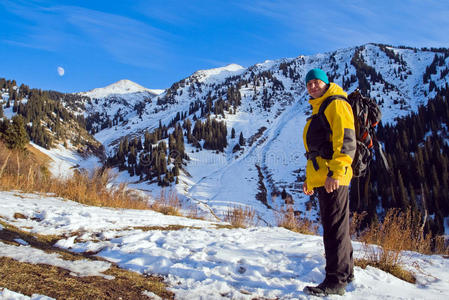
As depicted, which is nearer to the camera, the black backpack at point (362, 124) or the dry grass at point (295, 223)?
the black backpack at point (362, 124)

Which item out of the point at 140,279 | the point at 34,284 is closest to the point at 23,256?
the point at 34,284

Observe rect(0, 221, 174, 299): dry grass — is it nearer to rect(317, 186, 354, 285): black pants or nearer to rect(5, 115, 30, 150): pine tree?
rect(317, 186, 354, 285): black pants

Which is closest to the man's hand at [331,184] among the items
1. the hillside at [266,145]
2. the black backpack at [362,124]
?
the black backpack at [362,124]

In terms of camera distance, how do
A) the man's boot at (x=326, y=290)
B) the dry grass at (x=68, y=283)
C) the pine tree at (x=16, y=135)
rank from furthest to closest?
the pine tree at (x=16, y=135)
the man's boot at (x=326, y=290)
the dry grass at (x=68, y=283)

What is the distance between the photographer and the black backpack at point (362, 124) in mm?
2854

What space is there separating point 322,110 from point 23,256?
3.60m

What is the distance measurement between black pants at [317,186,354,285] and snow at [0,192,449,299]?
222mm

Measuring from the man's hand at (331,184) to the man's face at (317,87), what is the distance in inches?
41.0

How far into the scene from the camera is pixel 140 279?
8.59 feet

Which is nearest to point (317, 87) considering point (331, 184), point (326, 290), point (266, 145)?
point (331, 184)

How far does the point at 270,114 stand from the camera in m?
88.2

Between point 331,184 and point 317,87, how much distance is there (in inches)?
45.6

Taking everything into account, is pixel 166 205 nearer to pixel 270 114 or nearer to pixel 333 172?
pixel 333 172

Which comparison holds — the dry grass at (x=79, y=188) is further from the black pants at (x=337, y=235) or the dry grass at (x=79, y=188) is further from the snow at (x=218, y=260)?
the black pants at (x=337, y=235)
